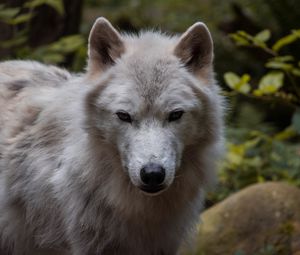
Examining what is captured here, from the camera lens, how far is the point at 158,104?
4.34m

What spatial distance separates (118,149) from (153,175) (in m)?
0.48

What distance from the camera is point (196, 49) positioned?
479 cm

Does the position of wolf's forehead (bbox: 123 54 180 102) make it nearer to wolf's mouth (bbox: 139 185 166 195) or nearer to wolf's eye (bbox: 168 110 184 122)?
wolf's eye (bbox: 168 110 184 122)

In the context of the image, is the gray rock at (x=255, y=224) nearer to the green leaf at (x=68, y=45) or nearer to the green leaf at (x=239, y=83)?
the green leaf at (x=239, y=83)

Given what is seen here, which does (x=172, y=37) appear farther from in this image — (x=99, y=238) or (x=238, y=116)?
(x=238, y=116)

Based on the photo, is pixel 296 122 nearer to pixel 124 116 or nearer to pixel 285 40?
pixel 285 40

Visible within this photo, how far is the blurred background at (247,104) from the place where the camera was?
6461mm

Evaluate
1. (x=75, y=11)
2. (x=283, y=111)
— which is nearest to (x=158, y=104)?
(x=75, y=11)

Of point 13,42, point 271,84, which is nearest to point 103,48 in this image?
point 271,84

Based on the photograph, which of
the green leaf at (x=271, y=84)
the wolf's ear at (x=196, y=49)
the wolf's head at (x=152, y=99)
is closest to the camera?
the wolf's head at (x=152, y=99)

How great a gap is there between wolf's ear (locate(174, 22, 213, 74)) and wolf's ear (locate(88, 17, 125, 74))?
41 cm

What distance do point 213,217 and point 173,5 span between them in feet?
33.3

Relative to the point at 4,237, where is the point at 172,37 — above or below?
above

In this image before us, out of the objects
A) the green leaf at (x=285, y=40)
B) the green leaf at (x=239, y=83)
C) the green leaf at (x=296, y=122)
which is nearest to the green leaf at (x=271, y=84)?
the green leaf at (x=239, y=83)
